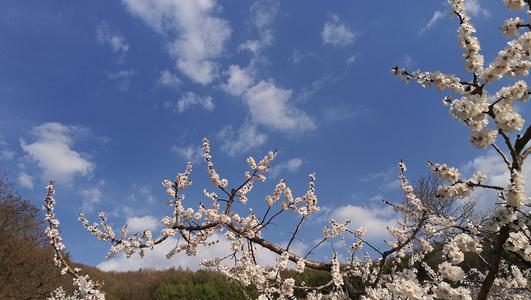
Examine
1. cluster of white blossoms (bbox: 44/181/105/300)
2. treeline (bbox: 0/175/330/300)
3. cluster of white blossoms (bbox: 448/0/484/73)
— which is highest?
treeline (bbox: 0/175/330/300)

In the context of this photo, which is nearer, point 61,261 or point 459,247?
point 459,247

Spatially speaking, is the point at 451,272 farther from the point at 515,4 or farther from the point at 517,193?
the point at 515,4

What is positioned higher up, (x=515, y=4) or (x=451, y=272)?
(x=515, y=4)

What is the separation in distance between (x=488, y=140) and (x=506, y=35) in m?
0.84

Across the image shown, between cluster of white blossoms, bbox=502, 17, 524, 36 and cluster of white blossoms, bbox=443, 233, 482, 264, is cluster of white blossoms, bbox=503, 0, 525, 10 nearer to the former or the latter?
cluster of white blossoms, bbox=502, 17, 524, 36

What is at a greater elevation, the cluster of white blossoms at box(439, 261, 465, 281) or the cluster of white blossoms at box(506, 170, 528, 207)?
the cluster of white blossoms at box(506, 170, 528, 207)

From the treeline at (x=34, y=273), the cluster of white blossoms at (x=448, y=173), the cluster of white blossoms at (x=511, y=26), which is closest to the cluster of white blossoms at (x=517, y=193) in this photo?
the cluster of white blossoms at (x=448, y=173)

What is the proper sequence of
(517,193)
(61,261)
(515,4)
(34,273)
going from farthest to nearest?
(34,273) < (61,261) < (515,4) < (517,193)

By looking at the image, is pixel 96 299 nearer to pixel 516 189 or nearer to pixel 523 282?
pixel 516 189

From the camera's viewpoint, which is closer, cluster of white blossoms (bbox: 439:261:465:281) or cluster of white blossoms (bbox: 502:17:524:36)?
cluster of white blossoms (bbox: 502:17:524:36)

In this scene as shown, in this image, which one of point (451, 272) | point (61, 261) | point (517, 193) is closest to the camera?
point (517, 193)

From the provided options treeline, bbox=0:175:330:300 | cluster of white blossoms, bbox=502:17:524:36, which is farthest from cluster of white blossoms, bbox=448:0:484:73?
treeline, bbox=0:175:330:300

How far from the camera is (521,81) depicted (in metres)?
3.23

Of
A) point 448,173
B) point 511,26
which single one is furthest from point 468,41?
point 448,173
